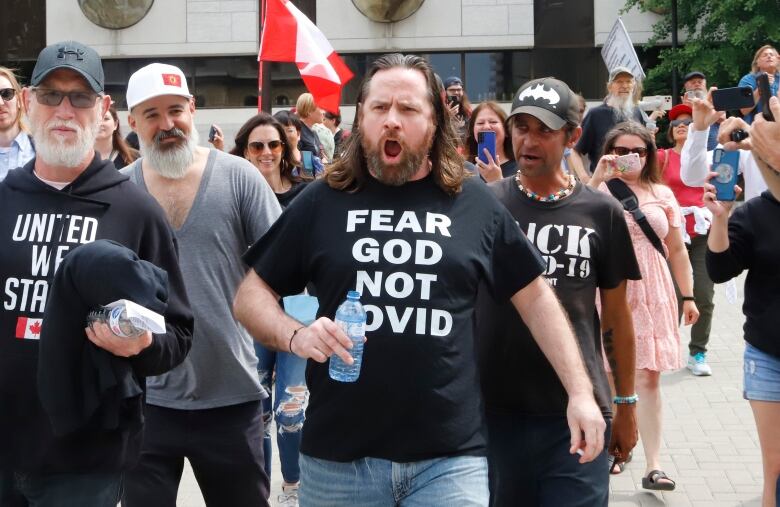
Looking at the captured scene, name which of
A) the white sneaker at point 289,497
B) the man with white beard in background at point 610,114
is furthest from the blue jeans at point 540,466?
the man with white beard in background at point 610,114

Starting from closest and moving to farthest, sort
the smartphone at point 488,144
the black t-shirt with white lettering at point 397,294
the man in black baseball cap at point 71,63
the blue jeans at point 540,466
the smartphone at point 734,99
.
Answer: the black t-shirt with white lettering at point 397,294, the man in black baseball cap at point 71,63, the blue jeans at point 540,466, the smartphone at point 734,99, the smartphone at point 488,144

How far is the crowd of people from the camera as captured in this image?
325cm

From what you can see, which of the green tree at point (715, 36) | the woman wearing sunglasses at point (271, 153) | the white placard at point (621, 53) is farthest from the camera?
the green tree at point (715, 36)

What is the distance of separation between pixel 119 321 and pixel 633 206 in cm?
409

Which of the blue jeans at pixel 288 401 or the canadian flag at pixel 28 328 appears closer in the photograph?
the canadian flag at pixel 28 328

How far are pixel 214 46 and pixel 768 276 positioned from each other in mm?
27306

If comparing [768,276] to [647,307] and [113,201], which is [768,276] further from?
[113,201]

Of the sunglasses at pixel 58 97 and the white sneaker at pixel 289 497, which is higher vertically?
the sunglasses at pixel 58 97

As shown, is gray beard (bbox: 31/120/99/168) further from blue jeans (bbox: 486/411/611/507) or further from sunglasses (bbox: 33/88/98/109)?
blue jeans (bbox: 486/411/611/507)

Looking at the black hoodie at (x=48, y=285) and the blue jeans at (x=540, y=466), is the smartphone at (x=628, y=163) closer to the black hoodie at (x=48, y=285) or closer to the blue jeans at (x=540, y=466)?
the blue jeans at (x=540, y=466)

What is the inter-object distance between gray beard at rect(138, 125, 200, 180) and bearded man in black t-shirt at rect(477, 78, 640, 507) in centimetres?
134

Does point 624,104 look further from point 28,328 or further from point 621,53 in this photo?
point 28,328

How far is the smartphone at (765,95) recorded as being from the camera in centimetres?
→ 462

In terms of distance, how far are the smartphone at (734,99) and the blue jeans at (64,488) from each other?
3147 millimetres
